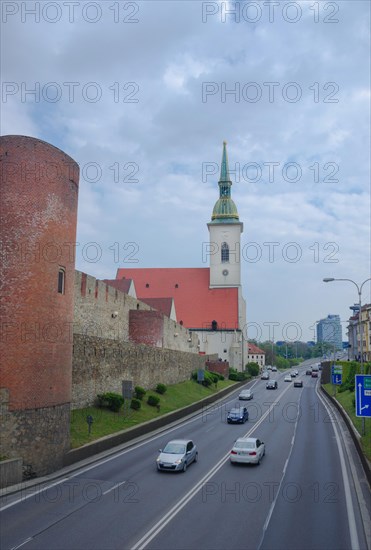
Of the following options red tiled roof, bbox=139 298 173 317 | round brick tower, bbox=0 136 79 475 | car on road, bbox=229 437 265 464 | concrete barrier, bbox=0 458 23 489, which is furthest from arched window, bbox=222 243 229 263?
concrete barrier, bbox=0 458 23 489

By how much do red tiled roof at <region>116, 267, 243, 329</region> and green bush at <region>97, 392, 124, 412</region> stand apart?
5536 cm

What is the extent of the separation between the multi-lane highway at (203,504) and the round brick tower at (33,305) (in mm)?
2033

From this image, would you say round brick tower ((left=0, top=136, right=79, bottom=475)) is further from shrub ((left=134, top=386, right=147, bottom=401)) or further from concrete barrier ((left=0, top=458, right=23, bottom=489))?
shrub ((left=134, top=386, right=147, bottom=401))

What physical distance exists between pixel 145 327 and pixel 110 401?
18.8m

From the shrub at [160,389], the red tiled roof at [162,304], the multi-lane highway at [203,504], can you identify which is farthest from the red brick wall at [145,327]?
the multi-lane highway at [203,504]

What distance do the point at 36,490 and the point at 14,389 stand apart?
3646mm

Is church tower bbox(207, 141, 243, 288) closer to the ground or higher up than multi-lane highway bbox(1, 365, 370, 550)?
higher up

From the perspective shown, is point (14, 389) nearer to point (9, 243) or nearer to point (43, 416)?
point (43, 416)

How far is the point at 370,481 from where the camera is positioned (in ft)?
57.1

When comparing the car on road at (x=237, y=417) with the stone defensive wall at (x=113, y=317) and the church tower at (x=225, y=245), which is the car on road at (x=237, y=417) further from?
the church tower at (x=225, y=245)

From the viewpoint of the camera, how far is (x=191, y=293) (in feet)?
289

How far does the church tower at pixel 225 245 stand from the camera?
291 feet

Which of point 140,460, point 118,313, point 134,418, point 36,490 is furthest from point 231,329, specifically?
point 36,490

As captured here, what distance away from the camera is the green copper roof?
90125 millimetres
